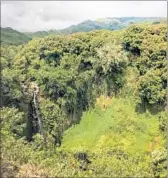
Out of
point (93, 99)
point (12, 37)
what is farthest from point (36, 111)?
point (12, 37)

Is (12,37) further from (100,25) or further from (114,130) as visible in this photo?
(114,130)

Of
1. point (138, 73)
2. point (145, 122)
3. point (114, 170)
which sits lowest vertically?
point (114, 170)

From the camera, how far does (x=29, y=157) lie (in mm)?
25812

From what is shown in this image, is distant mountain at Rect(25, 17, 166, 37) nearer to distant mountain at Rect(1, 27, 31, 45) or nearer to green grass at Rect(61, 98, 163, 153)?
distant mountain at Rect(1, 27, 31, 45)

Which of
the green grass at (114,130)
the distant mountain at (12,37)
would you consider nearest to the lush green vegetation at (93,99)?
the green grass at (114,130)

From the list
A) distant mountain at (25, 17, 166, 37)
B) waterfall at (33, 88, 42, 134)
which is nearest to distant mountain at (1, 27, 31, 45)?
distant mountain at (25, 17, 166, 37)

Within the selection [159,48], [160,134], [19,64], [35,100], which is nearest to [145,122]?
[160,134]

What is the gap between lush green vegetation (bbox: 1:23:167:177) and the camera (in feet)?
102

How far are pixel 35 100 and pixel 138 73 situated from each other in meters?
8.64

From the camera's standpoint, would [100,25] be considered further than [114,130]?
Yes

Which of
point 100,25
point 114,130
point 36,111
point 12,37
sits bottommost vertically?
point 114,130

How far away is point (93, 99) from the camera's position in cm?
3656

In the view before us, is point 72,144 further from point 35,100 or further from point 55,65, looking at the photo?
point 55,65

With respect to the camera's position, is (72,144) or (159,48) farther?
(159,48)
